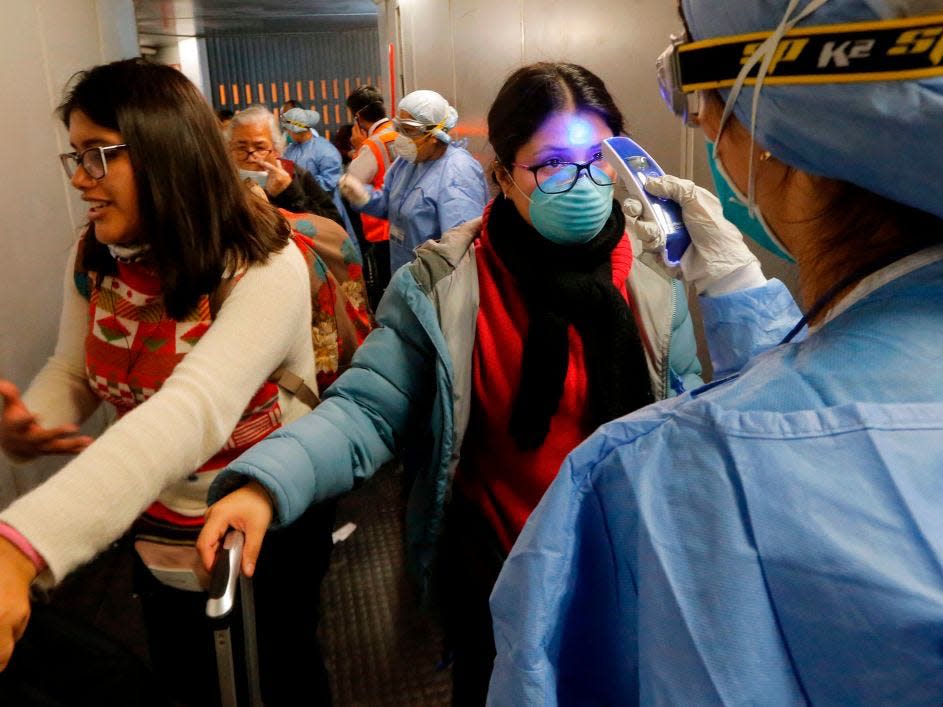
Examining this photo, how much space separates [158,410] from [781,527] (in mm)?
1020

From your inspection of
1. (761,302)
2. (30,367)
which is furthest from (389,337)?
(30,367)

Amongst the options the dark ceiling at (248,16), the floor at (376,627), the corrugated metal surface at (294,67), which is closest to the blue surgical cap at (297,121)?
the floor at (376,627)

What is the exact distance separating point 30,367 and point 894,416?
3.01 meters

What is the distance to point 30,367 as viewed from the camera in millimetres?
2736

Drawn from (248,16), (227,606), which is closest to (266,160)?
(227,606)

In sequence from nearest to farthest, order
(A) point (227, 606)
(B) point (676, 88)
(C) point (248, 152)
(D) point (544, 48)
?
1. (B) point (676, 88)
2. (A) point (227, 606)
3. (C) point (248, 152)
4. (D) point (544, 48)

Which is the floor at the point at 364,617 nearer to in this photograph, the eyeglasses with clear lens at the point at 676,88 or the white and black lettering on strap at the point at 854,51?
the eyeglasses with clear lens at the point at 676,88

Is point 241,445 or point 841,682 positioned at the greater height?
point 841,682

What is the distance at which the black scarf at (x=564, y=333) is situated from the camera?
1.35 m

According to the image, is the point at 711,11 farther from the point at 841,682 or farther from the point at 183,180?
the point at 183,180

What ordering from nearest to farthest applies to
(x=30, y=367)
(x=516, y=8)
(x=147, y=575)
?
(x=147, y=575)
(x=30, y=367)
(x=516, y=8)

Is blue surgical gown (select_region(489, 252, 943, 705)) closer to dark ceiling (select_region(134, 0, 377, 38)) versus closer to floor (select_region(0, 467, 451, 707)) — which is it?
floor (select_region(0, 467, 451, 707))

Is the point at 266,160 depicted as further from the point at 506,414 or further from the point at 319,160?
the point at 319,160

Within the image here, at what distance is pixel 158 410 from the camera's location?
1.19 meters
